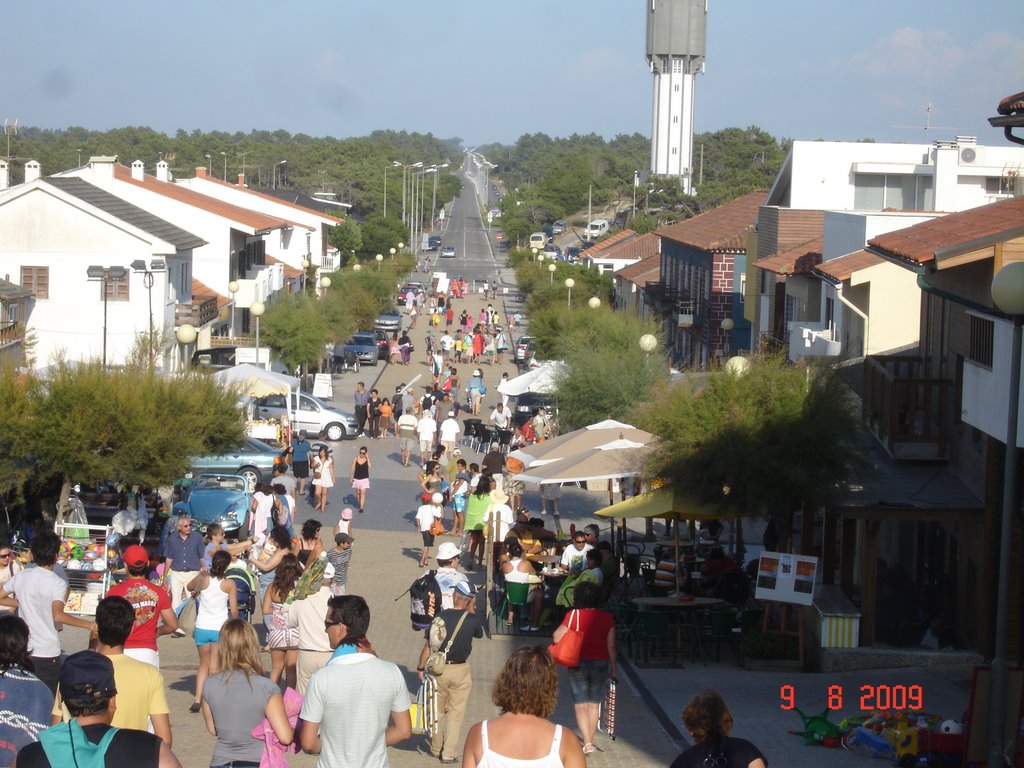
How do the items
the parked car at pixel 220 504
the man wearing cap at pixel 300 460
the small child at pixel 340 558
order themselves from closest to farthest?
the small child at pixel 340 558
the parked car at pixel 220 504
the man wearing cap at pixel 300 460

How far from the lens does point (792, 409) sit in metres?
15.2

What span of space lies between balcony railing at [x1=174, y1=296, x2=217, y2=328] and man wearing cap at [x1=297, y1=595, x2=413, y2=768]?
36.2 meters

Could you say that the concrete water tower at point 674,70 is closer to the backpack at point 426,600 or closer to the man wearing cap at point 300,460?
the man wearing cap at point 300,460

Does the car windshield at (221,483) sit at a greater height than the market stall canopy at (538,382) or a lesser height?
lesser

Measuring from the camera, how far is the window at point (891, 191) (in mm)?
36250

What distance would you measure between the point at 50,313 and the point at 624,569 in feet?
86.5

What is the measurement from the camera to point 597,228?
147250 mm

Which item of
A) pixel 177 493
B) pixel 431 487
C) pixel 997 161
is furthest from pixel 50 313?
pixel 997 161

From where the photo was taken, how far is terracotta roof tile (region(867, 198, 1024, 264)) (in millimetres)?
12430

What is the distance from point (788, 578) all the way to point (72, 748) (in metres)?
10.2

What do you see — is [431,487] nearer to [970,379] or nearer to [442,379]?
[970,379]

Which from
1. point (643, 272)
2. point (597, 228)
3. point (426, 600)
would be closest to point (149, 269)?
point (426, 600)

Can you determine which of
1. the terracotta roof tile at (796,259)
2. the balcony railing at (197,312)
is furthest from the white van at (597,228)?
the terracotta roof tile at (796,259)

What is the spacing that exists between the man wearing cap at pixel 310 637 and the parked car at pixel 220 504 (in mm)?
13023
